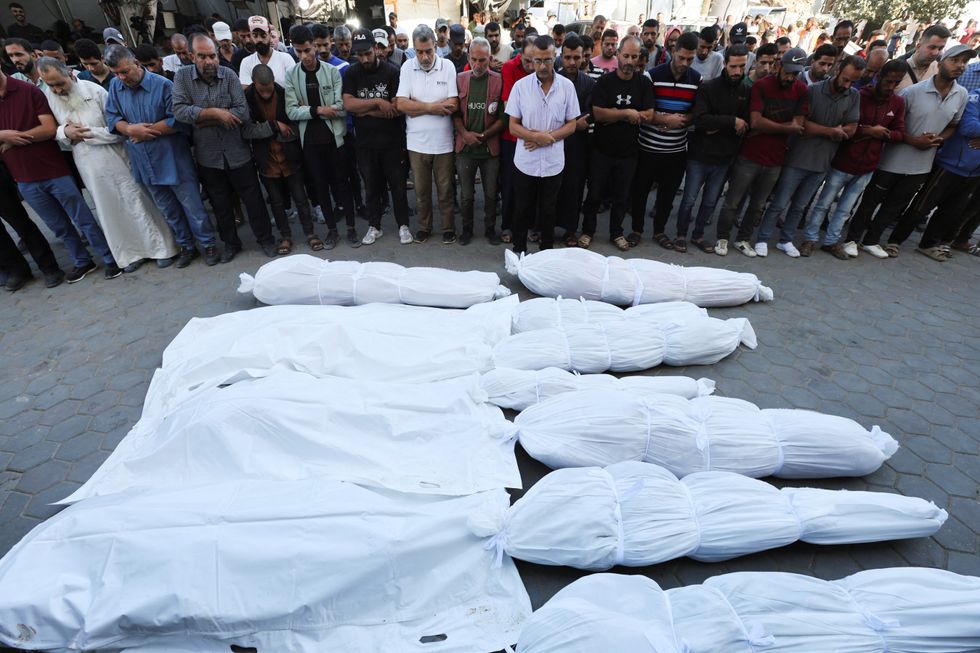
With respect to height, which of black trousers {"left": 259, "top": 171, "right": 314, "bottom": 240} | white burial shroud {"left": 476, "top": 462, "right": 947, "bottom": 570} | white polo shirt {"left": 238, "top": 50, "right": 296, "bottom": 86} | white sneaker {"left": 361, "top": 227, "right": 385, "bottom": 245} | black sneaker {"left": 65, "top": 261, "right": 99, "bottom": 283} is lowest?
black sneaker {"left": 65, "top": 261, "right": 99, "bottom": 283}

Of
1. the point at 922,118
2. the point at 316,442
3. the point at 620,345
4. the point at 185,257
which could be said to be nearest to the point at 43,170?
the point at 185,257

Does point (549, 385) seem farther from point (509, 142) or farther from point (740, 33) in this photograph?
point (740, 33)

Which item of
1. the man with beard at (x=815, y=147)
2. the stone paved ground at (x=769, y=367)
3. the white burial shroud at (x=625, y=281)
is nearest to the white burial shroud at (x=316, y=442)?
the stone paved ground at (x=769, y=367)

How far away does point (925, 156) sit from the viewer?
503 centimetres

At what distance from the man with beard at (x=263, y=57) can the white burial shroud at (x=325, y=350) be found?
299 cm

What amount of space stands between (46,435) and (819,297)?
246 inches

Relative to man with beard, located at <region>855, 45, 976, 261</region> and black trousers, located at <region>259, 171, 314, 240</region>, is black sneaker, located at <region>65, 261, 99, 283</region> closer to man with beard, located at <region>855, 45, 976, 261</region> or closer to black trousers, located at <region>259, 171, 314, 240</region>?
black trousers, located at <region>259, 171, 314, 240</region>

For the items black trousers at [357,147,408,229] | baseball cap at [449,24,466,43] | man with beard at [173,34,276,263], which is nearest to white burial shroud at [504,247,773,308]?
black trousers at [357,147,408,229]

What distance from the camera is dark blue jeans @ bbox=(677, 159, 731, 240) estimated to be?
5141 mm

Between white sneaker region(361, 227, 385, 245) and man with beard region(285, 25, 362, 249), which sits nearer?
man with beard region(285, 25, 362, 249)

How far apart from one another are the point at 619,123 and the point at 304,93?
10.2 ft

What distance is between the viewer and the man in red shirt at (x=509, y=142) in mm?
4660

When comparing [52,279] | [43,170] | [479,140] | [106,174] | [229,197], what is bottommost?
[52,279]

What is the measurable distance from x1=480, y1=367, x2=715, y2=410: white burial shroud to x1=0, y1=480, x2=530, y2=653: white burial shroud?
102 cm
